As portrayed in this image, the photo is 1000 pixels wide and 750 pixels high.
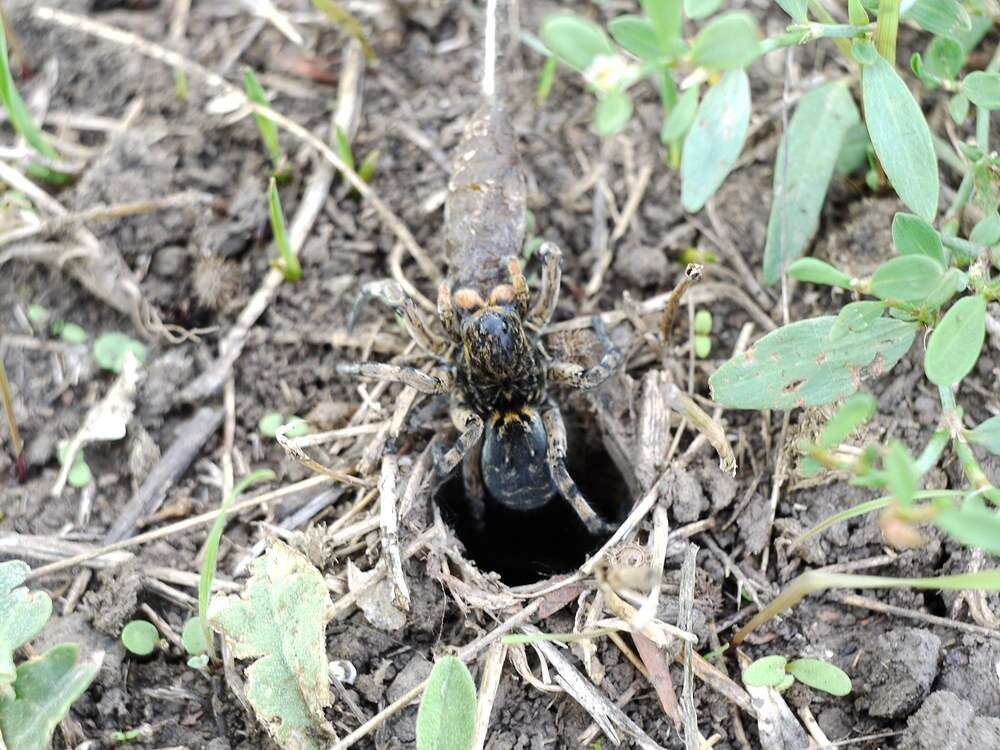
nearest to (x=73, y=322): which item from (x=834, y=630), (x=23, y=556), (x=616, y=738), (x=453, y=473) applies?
(x=23, y=556)

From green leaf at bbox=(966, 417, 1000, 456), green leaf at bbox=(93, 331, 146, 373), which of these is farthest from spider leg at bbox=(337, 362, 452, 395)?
green leaf at bbox=(966, 417, 1000, 456)

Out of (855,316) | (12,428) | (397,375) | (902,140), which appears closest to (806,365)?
(855,316)

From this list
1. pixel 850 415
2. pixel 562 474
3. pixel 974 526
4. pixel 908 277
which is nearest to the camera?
pixel 974 526

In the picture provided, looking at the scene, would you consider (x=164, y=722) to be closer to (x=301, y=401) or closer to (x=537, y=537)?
(x=301, y=401)

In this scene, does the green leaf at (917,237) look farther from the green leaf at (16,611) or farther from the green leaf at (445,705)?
the green leaf at (16,611)

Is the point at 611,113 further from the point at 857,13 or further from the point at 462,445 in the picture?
the point at 462,445

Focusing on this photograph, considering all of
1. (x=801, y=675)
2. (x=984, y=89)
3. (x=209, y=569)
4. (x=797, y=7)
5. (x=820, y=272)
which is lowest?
(x=801, y=675)

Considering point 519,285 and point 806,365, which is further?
point 519,285
